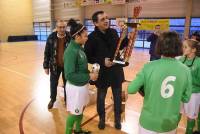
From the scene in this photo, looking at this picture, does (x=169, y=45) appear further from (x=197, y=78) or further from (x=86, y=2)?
(x=86, y=2)

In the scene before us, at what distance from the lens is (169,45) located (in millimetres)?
1496

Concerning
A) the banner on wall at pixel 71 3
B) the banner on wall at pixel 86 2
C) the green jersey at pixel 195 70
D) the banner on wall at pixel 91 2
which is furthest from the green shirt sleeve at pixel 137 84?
the banner on wall at pixel 71 3

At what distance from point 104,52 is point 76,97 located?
0.78 meters

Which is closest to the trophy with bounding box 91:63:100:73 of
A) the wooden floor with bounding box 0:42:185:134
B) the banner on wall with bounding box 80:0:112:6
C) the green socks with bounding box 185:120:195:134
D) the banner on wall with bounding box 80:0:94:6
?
the wooden floor with bounding box 0:42:185:134

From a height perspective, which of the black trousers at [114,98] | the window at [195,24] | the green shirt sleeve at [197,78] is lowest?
the black trousers at [114,98]

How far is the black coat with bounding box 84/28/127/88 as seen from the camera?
Answer: 9.39 feet

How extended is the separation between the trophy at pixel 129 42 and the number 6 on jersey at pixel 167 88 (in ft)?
3.58

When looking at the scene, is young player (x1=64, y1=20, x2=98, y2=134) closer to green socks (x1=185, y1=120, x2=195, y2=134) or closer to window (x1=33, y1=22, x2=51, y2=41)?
green socks (x1=185, y1=120, x2=195, y2=134)

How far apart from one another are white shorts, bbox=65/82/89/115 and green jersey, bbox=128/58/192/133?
98 centimetres

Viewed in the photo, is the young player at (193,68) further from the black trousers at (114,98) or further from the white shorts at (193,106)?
the black trousers at (114,98)

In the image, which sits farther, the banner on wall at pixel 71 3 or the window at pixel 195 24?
the banner on wall at pixel 71 3

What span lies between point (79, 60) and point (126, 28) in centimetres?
72

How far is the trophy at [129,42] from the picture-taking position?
8.17ft

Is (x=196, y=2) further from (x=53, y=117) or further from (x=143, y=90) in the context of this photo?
(x=143, y=90)
